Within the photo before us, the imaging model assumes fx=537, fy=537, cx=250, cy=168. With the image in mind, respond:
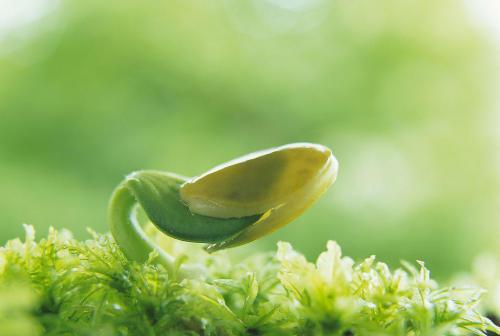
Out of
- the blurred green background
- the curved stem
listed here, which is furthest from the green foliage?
the blurred green background

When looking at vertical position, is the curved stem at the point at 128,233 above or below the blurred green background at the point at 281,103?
below

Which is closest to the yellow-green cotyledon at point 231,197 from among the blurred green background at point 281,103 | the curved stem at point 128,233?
the curved stem at point 128,233

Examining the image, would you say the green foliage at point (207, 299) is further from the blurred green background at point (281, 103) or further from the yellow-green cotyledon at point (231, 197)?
the blurred green background at point (281, 103)

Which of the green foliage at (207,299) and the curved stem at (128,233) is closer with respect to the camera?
the green foliage at (207,299)

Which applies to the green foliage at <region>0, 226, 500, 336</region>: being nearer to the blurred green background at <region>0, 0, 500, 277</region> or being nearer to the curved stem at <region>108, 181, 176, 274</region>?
the curved stem at <region>108, 181, 176, 274</region>

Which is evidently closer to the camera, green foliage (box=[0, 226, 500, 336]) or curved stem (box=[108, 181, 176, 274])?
green foliage (box=[0, 226, 500, 336])

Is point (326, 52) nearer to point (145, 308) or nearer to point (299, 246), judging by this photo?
point (299, 246)

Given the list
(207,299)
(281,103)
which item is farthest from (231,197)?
(281,103)
